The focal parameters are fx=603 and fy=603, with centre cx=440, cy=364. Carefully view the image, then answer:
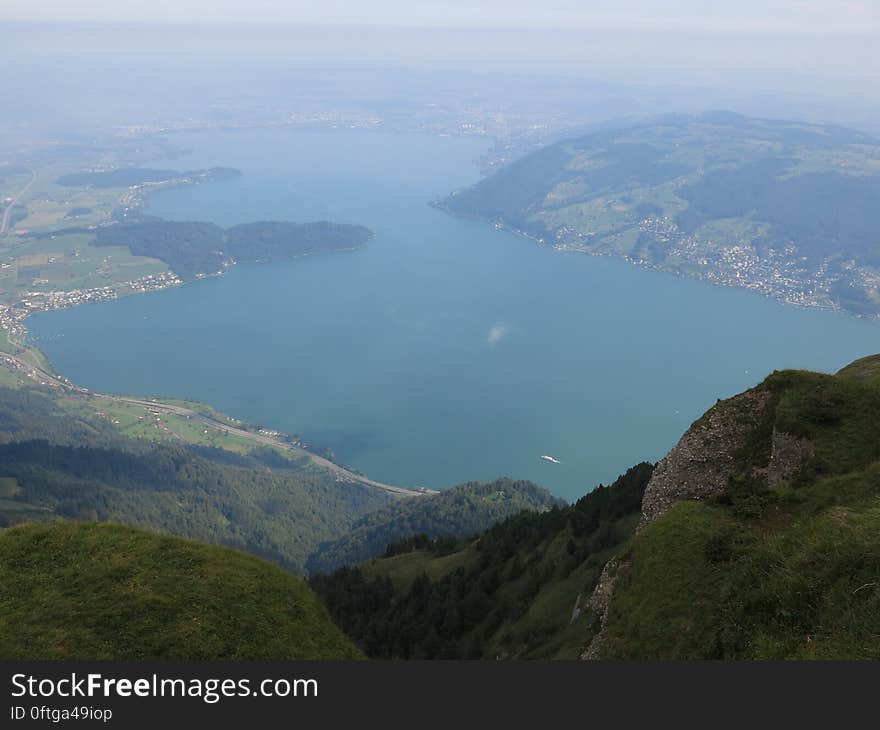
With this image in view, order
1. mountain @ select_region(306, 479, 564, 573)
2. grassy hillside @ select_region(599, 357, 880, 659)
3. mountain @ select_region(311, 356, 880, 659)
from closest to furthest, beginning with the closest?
grassy hillside @ select_region(599, 357, 880, 659), mountain @ select_region(311, 356, 880, 659), mountain @ select_region(306, 479, 564, 573)

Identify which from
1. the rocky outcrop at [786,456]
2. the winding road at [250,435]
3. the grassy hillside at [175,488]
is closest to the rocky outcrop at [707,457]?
the rocky outcrop at [786,456]

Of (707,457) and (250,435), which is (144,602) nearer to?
(707,457)

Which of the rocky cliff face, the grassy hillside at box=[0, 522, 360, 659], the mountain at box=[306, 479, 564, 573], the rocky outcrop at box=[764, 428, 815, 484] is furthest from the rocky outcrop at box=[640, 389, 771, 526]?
the mountain at box=[306, 479, 564, 573]

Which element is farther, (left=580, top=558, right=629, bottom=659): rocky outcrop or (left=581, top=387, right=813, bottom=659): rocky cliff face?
(left=581, top=387, right=813, bottom=659): rocky cliff face

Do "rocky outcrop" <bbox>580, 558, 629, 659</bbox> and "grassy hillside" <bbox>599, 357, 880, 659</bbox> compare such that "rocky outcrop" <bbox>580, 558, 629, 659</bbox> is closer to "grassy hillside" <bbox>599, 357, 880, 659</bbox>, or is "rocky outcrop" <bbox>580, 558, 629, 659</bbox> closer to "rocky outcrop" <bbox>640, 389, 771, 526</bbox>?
"grassy hillside" <bbox>599, 357, 880, 659</bbox>

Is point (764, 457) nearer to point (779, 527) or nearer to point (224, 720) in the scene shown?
point (779, 527)

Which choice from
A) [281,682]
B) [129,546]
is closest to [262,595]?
[129,546]
